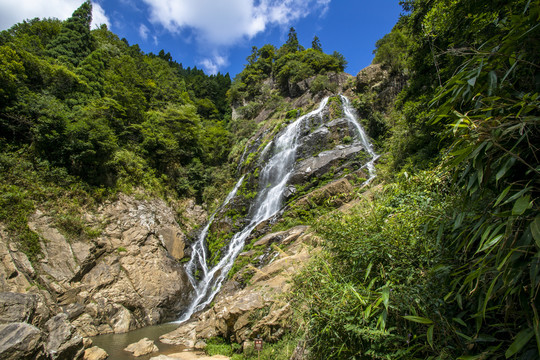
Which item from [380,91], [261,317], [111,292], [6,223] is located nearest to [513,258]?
[261,317]

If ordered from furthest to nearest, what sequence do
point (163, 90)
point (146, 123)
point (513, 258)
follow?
point (163, 90), point (146, 123), point (513, 258)

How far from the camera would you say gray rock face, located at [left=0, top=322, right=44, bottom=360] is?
5.07m

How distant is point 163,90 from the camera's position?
92.0 feet

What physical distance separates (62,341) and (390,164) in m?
11.8

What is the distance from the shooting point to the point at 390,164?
962cm

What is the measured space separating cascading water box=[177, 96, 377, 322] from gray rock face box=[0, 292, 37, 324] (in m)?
6.30

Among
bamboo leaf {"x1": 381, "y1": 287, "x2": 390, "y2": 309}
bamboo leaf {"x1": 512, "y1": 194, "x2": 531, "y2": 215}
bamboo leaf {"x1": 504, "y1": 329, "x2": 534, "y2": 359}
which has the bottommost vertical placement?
bamboo leaf {"x1": 504, "y1": 329, "x2": 534, "y2": 359}

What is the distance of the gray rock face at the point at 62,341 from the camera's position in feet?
20.5

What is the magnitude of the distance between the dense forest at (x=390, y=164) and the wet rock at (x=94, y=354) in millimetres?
5617

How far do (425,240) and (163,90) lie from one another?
1224 inches

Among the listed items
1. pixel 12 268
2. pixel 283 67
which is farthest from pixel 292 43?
pixel 12 268

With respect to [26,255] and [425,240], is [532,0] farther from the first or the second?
[26,255]

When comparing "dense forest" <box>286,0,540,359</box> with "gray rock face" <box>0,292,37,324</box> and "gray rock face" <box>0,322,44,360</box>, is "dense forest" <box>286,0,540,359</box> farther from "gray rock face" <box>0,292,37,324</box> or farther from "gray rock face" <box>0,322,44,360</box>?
"gray rock face" <box>0,292,37,324</box>

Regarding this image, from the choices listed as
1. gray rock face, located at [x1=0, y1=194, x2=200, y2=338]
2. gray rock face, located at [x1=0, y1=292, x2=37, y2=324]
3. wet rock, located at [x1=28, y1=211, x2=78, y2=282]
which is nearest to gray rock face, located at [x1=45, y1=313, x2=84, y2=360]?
gray rock face, located at [x1=0, y1=292, x2=37, y2=324]
